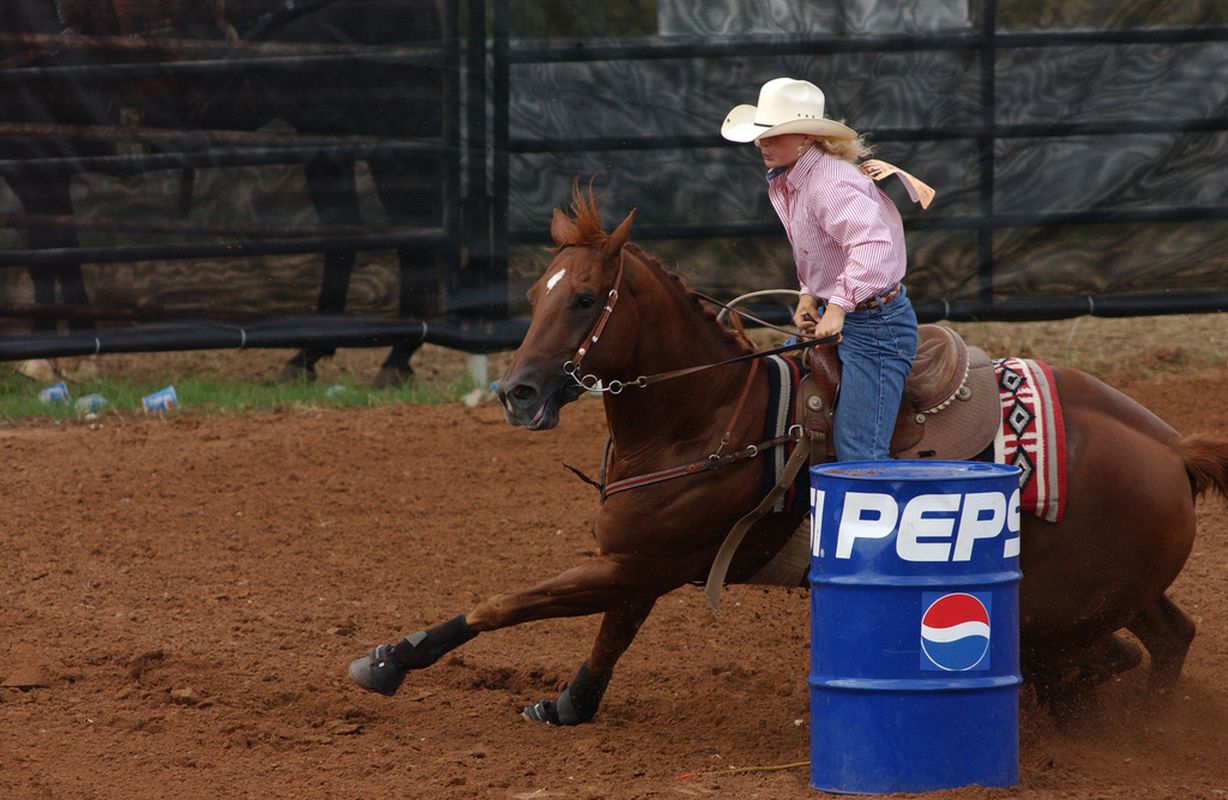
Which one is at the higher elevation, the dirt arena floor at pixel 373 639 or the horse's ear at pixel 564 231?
the horse's ear at pixel 564 231

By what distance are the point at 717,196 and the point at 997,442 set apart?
5.49 metres

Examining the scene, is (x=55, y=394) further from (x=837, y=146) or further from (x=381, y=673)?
(x=837, y=146)

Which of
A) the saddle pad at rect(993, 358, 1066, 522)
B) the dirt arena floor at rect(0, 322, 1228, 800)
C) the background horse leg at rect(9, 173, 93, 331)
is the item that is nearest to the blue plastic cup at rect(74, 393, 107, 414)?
the dirt arena floor at rect(0, 322, 1228, 800)

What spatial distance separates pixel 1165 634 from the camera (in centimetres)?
538

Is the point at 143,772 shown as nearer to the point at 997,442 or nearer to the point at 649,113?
the point at 997,442

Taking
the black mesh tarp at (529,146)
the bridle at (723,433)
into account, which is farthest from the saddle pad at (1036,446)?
the black mesh tarp at (529,146)

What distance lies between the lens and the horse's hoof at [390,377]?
1018 centimetres

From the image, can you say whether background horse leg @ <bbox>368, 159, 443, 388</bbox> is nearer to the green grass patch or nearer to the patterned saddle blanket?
the green grass patch

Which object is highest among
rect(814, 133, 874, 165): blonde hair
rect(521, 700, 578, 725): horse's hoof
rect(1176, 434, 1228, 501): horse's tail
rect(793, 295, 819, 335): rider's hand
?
rect(814, 133, 874, 165): blonde hair

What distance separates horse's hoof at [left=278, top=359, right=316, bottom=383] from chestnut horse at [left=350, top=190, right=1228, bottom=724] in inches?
211

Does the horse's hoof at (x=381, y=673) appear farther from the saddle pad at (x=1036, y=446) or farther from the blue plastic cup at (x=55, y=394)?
the blue plastic cup at (x=55, y=394)

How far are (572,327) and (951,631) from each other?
1.44 m

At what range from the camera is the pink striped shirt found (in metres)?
4.72

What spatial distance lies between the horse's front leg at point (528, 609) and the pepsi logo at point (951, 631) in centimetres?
112
